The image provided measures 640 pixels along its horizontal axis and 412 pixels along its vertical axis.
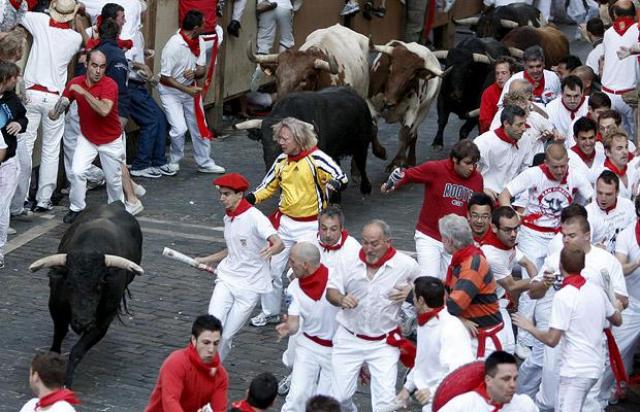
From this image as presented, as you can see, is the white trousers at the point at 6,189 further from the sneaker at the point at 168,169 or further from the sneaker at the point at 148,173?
the sneaker at the point at 168,169

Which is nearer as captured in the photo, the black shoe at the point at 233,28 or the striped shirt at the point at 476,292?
the striped shirt at the point at 476,292

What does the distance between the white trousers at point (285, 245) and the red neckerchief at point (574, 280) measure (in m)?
3.35

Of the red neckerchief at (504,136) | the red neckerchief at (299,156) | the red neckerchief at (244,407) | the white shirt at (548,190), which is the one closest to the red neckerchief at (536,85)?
the red neckerchief at (504,136)

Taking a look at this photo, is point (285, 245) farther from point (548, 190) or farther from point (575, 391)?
point (575, 391)

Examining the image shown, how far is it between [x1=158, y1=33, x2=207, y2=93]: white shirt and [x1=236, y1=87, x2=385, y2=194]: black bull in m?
1.82

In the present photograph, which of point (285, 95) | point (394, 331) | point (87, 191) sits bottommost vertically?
point (87, 191)

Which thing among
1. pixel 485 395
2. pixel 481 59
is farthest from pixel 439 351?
pixel 481 59

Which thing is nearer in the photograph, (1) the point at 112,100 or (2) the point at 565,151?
(2) the point at 565,151

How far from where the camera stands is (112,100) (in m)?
15.6

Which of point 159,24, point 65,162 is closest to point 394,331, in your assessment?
point 65,162

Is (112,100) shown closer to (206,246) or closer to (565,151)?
(206,246)

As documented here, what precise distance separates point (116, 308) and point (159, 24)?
7.41m

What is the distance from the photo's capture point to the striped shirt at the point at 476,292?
1057 centimetres

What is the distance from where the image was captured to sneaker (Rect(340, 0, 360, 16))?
24.2 meters
